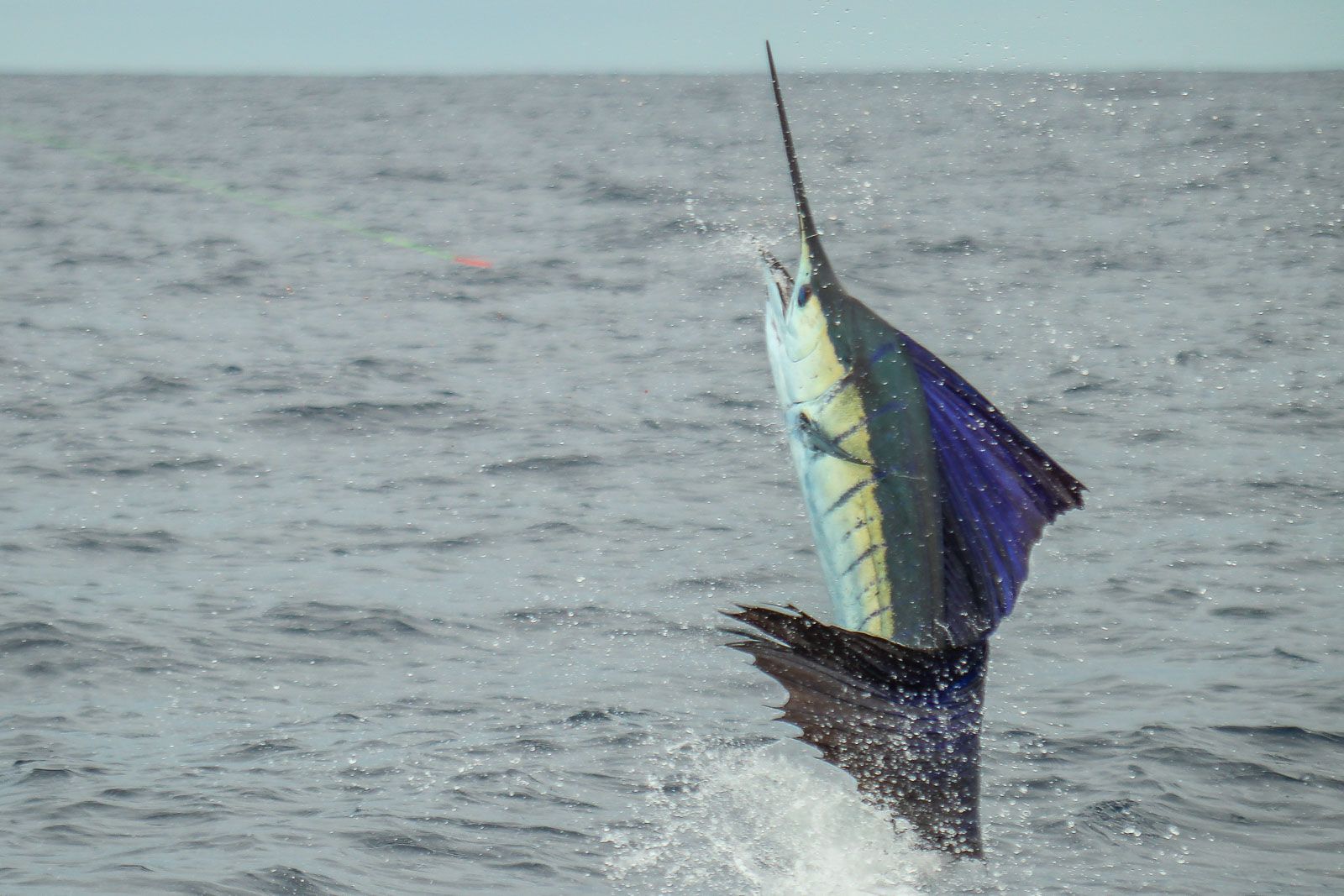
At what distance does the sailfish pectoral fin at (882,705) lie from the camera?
2512 mm

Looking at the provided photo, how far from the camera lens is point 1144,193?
32.1 m

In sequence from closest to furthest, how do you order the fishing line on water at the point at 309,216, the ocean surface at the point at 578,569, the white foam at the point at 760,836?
the white foam at the point at 760,836 → the ocean surface at the point at 578,569 → the fishing line on water at the point at 309,216

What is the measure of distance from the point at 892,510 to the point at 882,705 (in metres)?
0.34

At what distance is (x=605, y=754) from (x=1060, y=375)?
29.1 feet

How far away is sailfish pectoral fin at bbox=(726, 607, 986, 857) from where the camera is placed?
251cm

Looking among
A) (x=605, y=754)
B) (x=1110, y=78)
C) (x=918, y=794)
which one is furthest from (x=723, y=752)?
(x=1110, y=78)

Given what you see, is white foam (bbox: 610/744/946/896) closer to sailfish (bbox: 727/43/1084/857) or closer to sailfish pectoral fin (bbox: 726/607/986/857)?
sailfish pectoral fin (bbox: 726/607/986/857)

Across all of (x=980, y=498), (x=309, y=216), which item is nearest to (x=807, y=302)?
(x=980, y=498)

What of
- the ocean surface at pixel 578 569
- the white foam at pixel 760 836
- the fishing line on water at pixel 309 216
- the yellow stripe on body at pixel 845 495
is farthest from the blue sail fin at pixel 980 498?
the fishing line on water at pixel 309 216

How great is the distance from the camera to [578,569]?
27.0 ft

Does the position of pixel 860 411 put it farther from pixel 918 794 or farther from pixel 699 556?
pixel 699 556

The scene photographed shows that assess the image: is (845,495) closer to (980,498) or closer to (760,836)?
(980,498)

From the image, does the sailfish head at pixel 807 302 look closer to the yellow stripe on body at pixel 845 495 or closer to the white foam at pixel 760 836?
the yellow stripe on body at pixel 845 495

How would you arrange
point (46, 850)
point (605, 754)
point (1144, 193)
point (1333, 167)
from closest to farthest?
point (46, 850) < point (605, 754) < point (1144, 193) < point (1333, 167)
